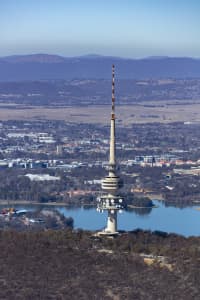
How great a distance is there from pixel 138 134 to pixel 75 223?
58915 millimetres

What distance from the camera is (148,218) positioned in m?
51.9

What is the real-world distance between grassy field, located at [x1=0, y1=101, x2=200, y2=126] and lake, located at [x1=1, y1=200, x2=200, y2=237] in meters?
61.1

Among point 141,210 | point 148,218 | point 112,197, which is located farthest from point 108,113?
point 112,197

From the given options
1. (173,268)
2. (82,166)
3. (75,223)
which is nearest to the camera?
(173,268)

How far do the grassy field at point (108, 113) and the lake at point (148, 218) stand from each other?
61133 mm

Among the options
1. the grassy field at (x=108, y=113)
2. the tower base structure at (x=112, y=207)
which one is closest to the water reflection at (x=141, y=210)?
the tower base structure at (x=112, y=207)

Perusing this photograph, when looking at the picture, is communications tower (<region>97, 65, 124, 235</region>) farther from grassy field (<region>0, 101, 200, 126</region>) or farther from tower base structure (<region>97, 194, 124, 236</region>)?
grassy field (<region>0, 101, 200, 126</region>)

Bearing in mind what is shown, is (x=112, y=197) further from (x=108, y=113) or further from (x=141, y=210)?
(x=108, y=113)

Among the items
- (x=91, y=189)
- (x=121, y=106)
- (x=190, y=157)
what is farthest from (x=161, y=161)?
(x=121, y=106)

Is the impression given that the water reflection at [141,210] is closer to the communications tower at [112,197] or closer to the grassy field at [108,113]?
the communications tower at [112,197]

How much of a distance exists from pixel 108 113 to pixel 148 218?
259 feet

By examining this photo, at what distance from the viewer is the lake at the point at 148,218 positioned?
46.7 m

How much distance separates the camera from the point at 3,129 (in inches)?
4523

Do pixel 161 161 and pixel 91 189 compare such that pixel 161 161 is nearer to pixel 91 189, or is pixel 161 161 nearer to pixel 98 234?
pixel 91 189
